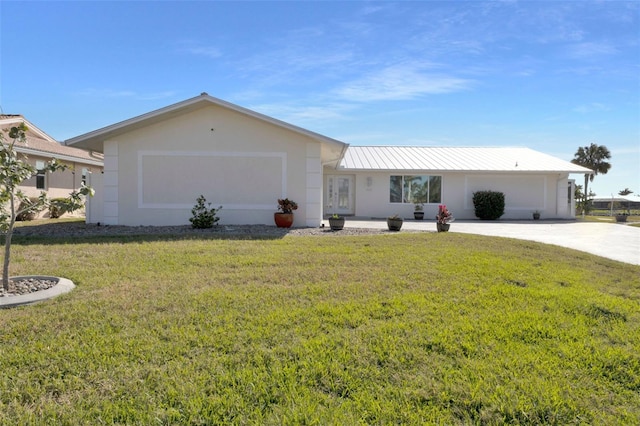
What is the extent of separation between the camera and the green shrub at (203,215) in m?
12.0

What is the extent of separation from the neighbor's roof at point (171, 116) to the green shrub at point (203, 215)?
9.89 ft

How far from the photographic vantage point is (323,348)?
327 centimetres

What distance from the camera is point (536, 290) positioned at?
5246 mm

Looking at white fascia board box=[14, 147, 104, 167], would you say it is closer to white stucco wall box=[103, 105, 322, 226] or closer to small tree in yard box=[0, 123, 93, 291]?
white stucco wall box=[103, 105, 322, 226]

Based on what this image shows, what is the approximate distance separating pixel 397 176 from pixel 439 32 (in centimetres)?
1053

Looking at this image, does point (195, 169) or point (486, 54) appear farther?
point (195, 169)

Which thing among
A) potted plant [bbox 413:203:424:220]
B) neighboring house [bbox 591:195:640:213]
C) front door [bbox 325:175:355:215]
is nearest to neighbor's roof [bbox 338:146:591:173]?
front door [bbox 325:175:355:215]

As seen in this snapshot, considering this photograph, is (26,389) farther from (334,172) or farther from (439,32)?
(334,172)

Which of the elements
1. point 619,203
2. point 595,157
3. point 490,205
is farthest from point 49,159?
point 595,157

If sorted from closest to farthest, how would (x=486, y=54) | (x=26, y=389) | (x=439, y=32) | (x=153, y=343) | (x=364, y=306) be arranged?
(x=26, y=389) < (x=153, y=343) < (x=364, y=306) < (x=439, y=32) < (x=486, y=54)

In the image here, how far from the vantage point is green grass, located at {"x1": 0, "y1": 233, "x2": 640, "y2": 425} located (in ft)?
8.07

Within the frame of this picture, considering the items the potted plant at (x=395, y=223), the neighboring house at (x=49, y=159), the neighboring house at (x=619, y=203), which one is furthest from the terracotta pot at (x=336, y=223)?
the neighboring house at (x=619, y=203)

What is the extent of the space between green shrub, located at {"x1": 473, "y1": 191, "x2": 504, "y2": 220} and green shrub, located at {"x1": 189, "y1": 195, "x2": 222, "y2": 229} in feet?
45.4

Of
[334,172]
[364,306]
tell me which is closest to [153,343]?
[364,306]
